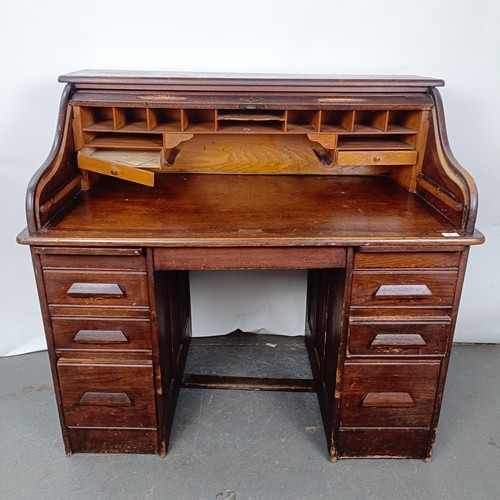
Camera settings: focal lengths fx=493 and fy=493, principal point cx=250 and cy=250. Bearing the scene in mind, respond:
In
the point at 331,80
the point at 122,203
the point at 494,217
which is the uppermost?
the point at 331,80

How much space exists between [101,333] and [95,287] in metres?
0.19

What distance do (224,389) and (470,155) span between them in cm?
168

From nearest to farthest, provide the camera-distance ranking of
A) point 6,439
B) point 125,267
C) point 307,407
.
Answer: point 125,267 → point 6,439 → point 307,407

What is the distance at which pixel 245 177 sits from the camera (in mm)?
2236

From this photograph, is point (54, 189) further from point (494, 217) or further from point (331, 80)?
point (494, 217)

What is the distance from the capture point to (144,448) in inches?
78.5

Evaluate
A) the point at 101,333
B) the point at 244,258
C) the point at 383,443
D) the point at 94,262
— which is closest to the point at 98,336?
the point at 101,333

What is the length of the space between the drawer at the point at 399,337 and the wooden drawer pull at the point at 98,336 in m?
0.83

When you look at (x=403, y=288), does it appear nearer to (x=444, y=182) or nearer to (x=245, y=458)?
(x=444, y=182)

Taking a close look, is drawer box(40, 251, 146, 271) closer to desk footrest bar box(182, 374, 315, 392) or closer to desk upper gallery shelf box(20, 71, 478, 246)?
desk upper gallery shelf box(20, 71, 478, 246)

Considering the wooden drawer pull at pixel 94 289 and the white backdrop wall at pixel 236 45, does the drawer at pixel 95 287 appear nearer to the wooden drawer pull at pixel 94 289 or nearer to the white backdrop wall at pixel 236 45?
the wooden drawer pull at pixel 94 289

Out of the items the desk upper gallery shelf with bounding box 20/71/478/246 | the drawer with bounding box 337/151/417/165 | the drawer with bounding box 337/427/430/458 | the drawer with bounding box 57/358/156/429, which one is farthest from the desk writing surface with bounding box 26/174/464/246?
the drawer with bounding box 337/427/430/458

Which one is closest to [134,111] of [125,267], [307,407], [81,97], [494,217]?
[81,97]

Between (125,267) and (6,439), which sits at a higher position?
(125,267)
